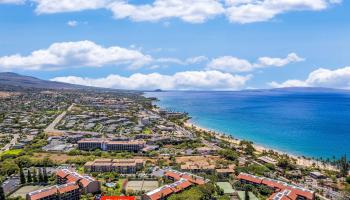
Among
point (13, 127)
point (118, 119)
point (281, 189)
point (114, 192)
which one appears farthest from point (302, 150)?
point (13, 127)

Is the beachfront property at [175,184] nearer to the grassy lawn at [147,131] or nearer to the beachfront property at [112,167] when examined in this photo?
the beachfront property at [112,167]

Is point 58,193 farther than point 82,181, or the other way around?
point 82,181

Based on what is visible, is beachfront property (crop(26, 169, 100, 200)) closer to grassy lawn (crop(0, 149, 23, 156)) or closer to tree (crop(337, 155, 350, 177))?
grassy lawn (crop(0, 149, 23, 156))

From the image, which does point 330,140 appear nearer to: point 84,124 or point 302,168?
point 302,168

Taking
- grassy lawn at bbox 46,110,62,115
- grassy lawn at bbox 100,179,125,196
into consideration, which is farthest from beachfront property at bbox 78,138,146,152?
grassy lawn at bbox 46,110,62,115

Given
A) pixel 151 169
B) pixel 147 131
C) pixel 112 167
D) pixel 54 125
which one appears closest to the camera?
pixel 112 167

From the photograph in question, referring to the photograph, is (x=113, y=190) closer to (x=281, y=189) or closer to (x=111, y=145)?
(x=281, y=189)

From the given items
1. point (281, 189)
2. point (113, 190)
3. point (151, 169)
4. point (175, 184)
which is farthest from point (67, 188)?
point (281, 189)
